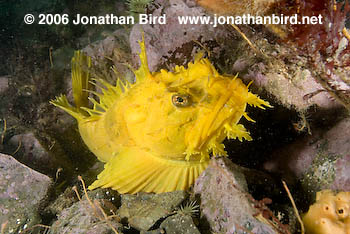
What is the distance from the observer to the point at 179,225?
91.7 inches

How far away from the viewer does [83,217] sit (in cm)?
267

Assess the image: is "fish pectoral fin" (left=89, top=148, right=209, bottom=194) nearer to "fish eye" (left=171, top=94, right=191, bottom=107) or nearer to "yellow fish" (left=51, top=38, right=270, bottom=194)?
"yellow fish" (left=51, top=38, right=270, bottom=194)

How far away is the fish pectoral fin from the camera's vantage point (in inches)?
110

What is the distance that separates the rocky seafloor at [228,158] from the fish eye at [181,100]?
650 mm

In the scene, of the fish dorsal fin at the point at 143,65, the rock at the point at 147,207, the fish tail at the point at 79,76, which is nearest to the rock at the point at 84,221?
the rock at the point at 147,207

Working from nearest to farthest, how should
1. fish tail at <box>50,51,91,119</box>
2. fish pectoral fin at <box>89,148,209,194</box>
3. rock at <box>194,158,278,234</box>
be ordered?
rock at <box>194,158,278,234</box> < fish pectoral fin at <box>89,148,209,194</box> < fish tail at <box>50,51,91,119</box>

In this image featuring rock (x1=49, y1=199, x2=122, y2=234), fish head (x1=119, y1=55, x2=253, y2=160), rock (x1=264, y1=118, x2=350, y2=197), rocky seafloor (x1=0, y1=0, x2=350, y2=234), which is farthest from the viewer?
rock (x1=49, y1=199, x2=122, y2=234)

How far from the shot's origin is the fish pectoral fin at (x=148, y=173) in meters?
2.79

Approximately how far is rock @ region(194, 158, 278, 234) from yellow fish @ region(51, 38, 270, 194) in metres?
0.20

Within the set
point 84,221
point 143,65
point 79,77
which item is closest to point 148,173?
point 84,221

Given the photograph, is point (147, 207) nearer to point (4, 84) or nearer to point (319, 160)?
point (319, 160)

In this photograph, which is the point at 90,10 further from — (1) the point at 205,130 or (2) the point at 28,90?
(1) the point at 205,130

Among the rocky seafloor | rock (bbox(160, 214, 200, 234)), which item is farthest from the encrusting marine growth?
rock (bbox(160, 214, 200, 234))

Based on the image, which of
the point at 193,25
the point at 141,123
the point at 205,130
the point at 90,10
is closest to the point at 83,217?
the point at 141,123
